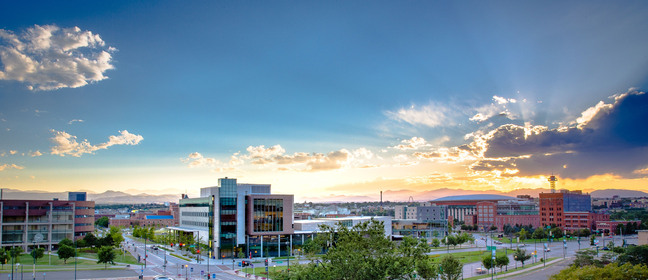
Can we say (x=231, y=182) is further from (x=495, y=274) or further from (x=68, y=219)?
(x=495, y=274)

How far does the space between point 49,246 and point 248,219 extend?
46064 millimetres

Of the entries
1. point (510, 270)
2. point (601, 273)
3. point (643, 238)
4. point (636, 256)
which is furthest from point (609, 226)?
point (601, 273)

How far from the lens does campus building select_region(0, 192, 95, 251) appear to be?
322 feet

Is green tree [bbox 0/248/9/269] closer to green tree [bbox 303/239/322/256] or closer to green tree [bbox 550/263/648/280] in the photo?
green tree [bbox 303/239/322/256]

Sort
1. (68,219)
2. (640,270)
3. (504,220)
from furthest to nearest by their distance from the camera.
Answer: (504,220) < (68,219) < (640,270)

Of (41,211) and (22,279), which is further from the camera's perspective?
(41,211)

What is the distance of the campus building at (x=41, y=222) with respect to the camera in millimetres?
98125

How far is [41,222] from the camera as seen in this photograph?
4028 inches

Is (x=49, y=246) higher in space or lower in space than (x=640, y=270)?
lower

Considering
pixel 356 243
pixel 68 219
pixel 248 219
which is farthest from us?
pixel 68 219

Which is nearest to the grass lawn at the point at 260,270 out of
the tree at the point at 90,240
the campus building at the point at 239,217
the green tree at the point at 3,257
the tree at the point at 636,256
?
the campus building at the point at 239,217

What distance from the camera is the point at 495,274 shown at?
7506cm

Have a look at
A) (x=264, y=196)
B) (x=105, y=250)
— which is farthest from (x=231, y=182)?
(x=105, y=250)

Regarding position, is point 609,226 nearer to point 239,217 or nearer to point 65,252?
point 239,217
